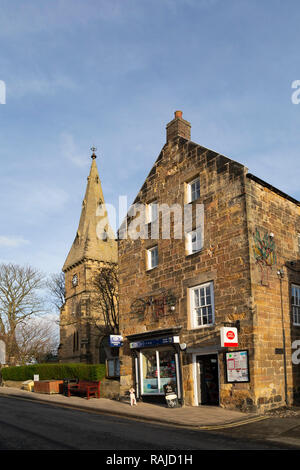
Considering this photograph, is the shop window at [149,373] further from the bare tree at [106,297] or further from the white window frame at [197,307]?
the bare tree at [106,297]

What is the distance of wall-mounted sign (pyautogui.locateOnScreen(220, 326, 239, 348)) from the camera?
50.9ft

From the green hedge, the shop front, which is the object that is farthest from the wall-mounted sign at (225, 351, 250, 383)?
the green hedge

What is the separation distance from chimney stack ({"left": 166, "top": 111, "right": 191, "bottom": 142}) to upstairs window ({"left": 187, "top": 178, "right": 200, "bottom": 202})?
2.89m

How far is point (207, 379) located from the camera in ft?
57.8

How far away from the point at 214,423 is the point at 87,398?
1021 centimetres

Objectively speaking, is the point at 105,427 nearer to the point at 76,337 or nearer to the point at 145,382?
the point at 145,382

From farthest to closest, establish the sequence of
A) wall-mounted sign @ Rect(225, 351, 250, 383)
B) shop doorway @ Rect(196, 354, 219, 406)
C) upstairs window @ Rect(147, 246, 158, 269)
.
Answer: upstairs window @ Rect(147, 246, 158, 269), shop doorway @ Rect(196, 354, 219, 406), wall-mounted sign @ Rect(225, 351, 250, 383)

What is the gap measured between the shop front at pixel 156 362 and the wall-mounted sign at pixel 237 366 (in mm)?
2709

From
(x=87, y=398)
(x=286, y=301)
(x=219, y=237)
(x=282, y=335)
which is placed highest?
(x=219, y=237)

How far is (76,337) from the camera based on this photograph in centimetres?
4622

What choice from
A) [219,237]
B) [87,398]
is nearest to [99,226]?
[87,398]

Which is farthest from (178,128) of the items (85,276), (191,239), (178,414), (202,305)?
(85,276)

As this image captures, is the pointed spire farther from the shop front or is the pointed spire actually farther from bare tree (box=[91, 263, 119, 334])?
the shop front

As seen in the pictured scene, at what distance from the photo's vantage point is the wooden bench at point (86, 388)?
2211 centimetres
